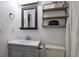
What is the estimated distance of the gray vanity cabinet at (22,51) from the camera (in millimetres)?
2008

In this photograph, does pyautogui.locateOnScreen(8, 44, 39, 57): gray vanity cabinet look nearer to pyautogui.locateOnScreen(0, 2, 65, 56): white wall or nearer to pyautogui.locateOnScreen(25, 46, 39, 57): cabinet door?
pyautogui.locateOnScreen(25, 46, 39, 57): cabinet door

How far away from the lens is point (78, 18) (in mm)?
1150

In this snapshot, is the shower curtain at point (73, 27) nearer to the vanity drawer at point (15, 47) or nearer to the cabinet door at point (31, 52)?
the cabinet door at point (31, 52)

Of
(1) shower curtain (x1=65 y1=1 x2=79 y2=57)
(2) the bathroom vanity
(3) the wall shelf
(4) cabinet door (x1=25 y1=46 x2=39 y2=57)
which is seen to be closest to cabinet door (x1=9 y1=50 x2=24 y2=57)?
(2) the bathroom vanity

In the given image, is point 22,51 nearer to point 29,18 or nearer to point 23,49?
point 23,49

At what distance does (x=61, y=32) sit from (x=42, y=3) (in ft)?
2.54

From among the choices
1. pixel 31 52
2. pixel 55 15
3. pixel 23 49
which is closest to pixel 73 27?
pixel 55 15

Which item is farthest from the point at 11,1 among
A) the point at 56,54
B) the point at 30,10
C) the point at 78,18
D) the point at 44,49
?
the point at 78,18

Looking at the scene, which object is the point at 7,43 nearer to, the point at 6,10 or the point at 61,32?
the point at 6,10

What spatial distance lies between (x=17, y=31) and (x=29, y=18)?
1.55 feet

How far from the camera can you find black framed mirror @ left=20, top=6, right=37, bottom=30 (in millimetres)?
2314

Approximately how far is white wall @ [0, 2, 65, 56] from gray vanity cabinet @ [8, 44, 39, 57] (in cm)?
14

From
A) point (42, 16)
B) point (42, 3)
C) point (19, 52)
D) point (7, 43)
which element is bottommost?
point (19, 52)

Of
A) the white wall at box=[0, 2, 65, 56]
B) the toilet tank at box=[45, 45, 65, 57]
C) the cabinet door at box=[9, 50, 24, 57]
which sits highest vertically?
the white wall at box=[0, 2, 65, 56]
